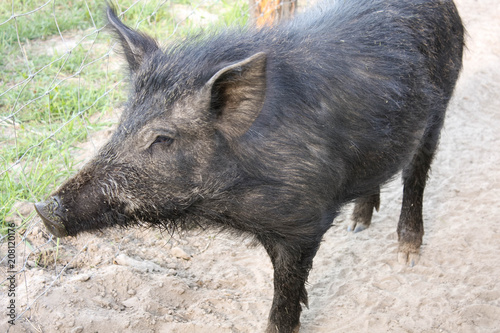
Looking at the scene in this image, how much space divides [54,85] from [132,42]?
1564mm

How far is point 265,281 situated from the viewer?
12.2 feet

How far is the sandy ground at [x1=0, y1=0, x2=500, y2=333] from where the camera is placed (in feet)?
10.6

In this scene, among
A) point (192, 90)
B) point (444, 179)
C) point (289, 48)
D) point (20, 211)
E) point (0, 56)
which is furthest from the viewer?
point (0, 56)

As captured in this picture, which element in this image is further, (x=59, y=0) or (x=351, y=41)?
(x=59, y=0)

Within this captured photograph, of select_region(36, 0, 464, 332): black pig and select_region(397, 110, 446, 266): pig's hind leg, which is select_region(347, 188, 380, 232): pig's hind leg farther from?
select_region(36, 0, 464, 332): black pig

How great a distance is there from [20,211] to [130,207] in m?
1.48

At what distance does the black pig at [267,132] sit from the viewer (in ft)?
8.51

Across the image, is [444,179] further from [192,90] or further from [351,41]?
[192,90]

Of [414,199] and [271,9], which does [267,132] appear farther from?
[271,9]

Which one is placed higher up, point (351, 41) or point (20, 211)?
point (351, 41)

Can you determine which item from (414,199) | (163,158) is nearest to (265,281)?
(414,199)

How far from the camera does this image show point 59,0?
6.27 m

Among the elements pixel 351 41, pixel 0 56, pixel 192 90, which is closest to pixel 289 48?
pixel 351 41

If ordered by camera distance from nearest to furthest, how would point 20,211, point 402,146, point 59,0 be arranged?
point 402,146
point 20,211
point 59,0
